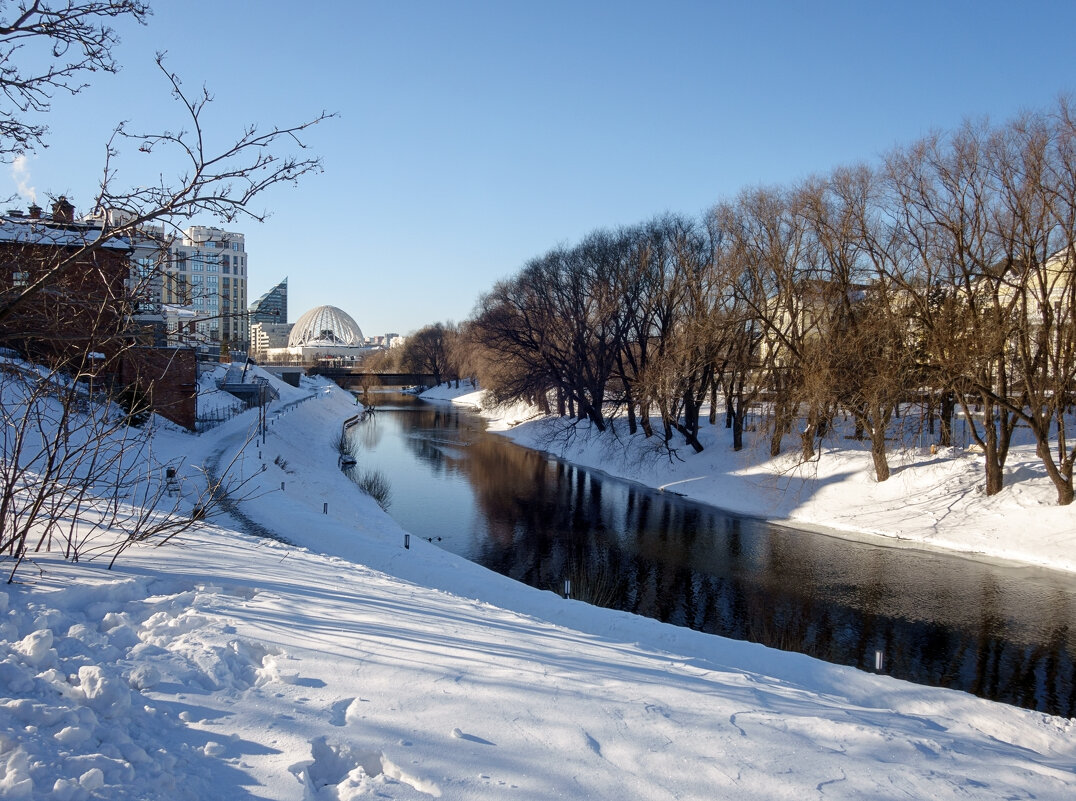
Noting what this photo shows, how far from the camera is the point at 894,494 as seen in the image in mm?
20656

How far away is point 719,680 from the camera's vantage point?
256 inches

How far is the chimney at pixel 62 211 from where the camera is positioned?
4590 mm

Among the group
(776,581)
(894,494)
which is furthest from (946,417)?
(776,581)

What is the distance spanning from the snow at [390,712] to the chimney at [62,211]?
2.68 metres

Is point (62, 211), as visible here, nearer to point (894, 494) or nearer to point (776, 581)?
point (776, 581)

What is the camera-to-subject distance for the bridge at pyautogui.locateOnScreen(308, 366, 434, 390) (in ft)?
297

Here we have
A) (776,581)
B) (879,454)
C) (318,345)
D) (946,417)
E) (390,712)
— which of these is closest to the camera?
(390,712)

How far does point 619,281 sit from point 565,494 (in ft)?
42.2

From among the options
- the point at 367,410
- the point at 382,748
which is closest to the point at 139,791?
the point at 382,748

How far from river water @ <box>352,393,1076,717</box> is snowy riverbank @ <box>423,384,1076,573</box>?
3.61ft

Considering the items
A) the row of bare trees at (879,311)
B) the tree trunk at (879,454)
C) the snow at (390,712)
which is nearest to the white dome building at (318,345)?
the row of bare trees at (879,311)

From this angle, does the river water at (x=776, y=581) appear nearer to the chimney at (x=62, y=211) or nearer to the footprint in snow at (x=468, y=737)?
the footprint in snow at (x=468, y=737)

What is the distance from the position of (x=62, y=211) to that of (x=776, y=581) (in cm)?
1428

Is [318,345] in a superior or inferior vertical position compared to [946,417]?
superior
